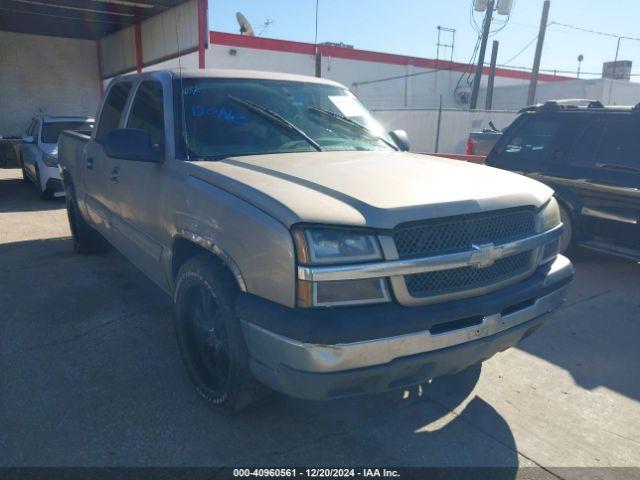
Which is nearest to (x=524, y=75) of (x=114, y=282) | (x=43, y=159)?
(x=43, y=159)

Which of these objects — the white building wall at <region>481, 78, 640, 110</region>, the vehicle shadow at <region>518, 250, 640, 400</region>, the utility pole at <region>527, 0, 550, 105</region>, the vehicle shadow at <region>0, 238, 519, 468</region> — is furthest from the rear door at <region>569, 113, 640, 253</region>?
the white building wall at <region>481, 78, 640, 110</region>

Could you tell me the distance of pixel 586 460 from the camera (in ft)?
8.69

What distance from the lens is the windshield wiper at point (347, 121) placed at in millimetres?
3842

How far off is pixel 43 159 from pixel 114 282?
5.69 meters

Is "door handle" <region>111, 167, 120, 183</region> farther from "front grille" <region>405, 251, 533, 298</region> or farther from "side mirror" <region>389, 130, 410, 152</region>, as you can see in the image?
"front grille" <region>405, 251, 533, 298</region>

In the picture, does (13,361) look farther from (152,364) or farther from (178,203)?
(178,203)

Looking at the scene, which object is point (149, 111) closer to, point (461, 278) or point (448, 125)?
point (461, 278)

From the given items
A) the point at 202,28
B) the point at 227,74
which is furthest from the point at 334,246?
the point at 202,28

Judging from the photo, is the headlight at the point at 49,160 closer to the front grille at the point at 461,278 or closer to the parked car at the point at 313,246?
the parked car at the point at 313,246

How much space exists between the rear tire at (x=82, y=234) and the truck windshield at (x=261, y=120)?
3.13 m

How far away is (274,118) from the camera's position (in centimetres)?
353

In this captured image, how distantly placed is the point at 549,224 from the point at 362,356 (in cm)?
152

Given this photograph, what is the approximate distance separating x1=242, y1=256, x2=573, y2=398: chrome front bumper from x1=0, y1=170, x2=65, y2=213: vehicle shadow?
8.37m

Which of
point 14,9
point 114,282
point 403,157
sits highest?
point 14,9
